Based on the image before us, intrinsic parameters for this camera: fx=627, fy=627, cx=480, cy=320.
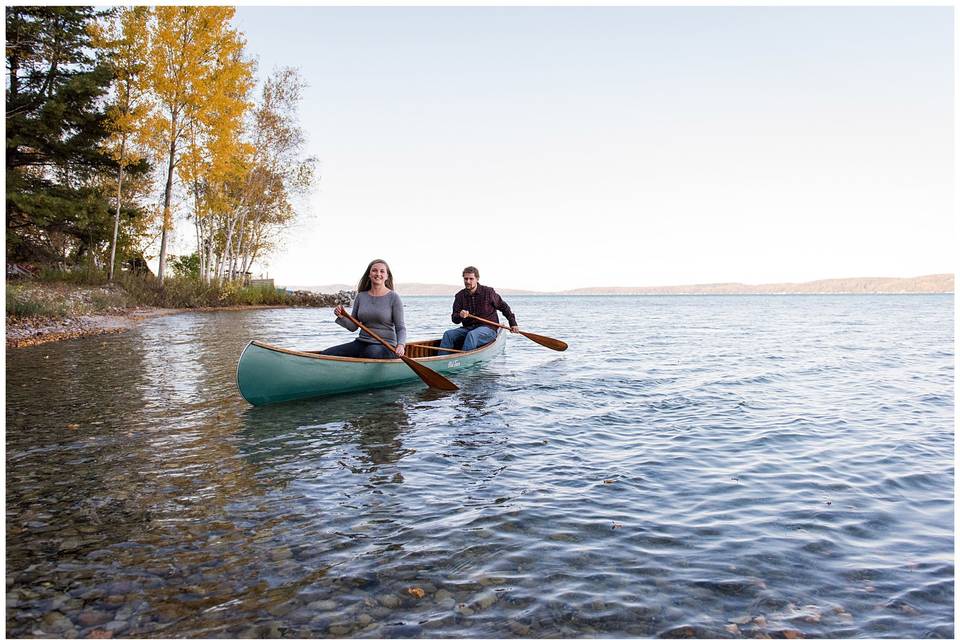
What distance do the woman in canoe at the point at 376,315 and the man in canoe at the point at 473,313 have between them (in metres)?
2.74

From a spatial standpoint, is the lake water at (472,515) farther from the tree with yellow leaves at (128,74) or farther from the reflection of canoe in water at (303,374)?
the tree with yellow leaves at (128,74)

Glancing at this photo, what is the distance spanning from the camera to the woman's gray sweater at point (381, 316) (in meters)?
8.25

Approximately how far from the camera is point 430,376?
8703mm

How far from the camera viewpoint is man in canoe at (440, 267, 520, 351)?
11.3 metres

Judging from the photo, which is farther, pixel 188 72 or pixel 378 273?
pixel 188 72

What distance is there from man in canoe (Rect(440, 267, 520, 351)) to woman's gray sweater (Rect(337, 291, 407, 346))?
2.71 m

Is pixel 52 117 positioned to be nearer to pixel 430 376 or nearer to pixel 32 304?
pixel 32 304

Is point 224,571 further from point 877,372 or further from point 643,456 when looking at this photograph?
point 877,372

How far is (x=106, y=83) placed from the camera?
19.1m

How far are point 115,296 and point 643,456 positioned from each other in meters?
Result: 21.4

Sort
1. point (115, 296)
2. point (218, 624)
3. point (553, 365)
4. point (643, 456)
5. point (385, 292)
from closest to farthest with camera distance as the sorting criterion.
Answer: point (218, 624), point (643, 456), point (385, 292), point (553, 365), point (115, 296)

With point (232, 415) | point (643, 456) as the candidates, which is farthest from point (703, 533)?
point (232, 415)

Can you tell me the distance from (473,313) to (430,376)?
11.5 feet

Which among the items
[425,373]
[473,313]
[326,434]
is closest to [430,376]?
[425,373]
